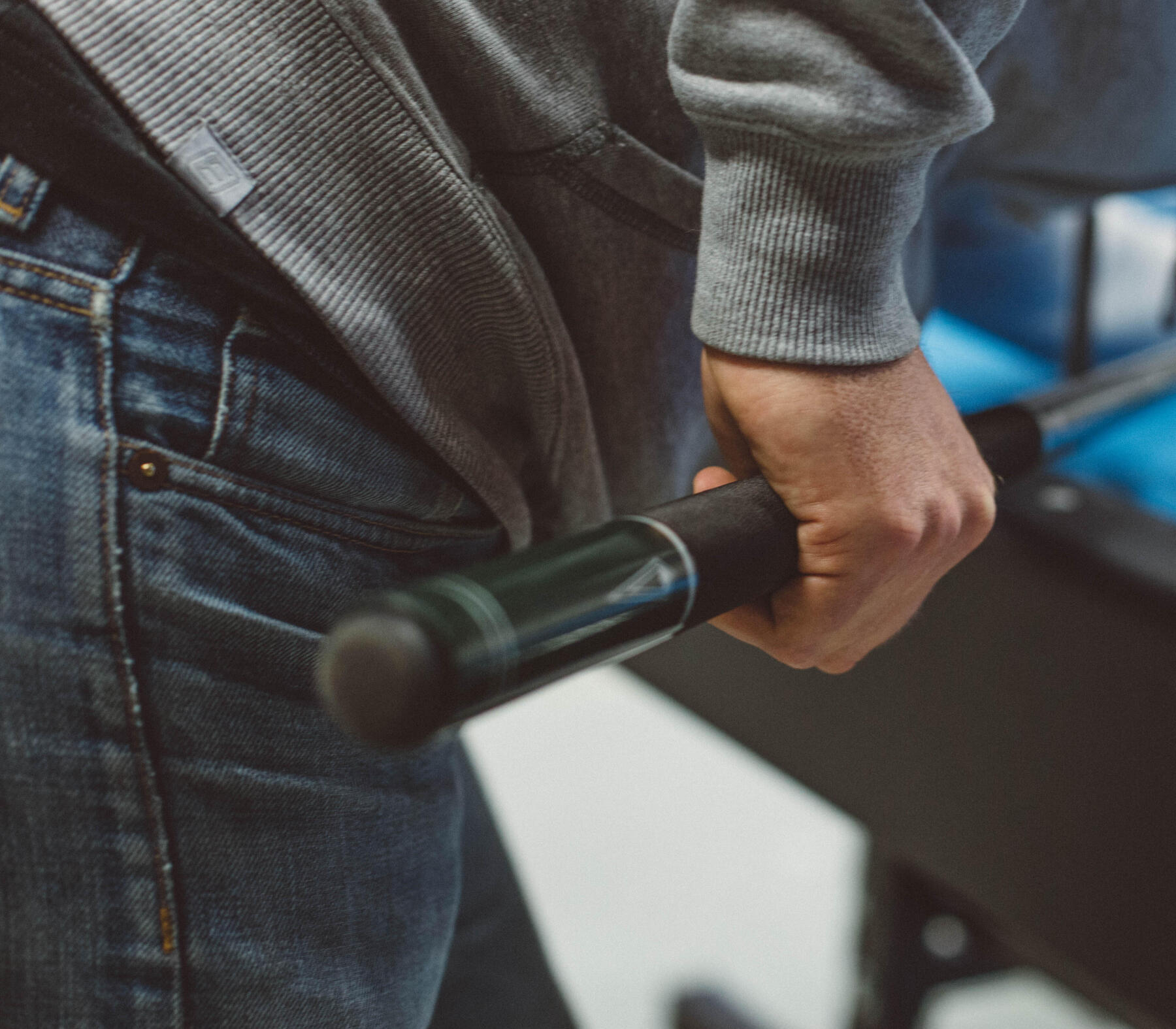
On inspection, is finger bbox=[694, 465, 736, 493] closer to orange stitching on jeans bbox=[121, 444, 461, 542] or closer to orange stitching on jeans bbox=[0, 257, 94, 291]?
orange stitching on jeans bbox=[121, 444, 461, 542]

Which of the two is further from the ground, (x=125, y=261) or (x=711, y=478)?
(x=125, y=261)

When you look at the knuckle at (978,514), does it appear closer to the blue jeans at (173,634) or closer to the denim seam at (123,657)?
the blue jeans at (173,634)

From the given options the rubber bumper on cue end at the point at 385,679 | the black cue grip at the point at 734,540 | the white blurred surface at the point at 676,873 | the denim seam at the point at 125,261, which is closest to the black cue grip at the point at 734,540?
the black cue grip at the point at 734,540

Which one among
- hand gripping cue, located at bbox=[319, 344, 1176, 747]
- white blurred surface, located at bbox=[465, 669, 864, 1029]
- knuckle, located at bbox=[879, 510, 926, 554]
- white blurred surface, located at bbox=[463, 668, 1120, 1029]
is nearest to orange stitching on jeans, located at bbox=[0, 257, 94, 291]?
hand gripping cue, located at bbox=[319, 344, 1176, 747]

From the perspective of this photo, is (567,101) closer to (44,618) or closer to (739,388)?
(739,388)

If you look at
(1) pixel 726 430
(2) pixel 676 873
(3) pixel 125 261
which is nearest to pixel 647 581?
(1) pixel 726 430

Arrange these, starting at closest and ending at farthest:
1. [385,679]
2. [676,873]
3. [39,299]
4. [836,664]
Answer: [385,679] < [39,299] < [836,664] < [676,873]

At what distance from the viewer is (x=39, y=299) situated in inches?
17.1

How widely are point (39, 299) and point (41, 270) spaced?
0.01 meters

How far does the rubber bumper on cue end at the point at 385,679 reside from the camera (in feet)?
→ 1.06

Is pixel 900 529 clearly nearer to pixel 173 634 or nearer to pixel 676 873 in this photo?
pixel 173 634

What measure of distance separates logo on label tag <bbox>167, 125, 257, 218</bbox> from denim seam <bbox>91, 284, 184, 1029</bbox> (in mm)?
56

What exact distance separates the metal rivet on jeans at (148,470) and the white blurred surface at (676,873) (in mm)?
947

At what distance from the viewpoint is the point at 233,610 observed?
46cm
